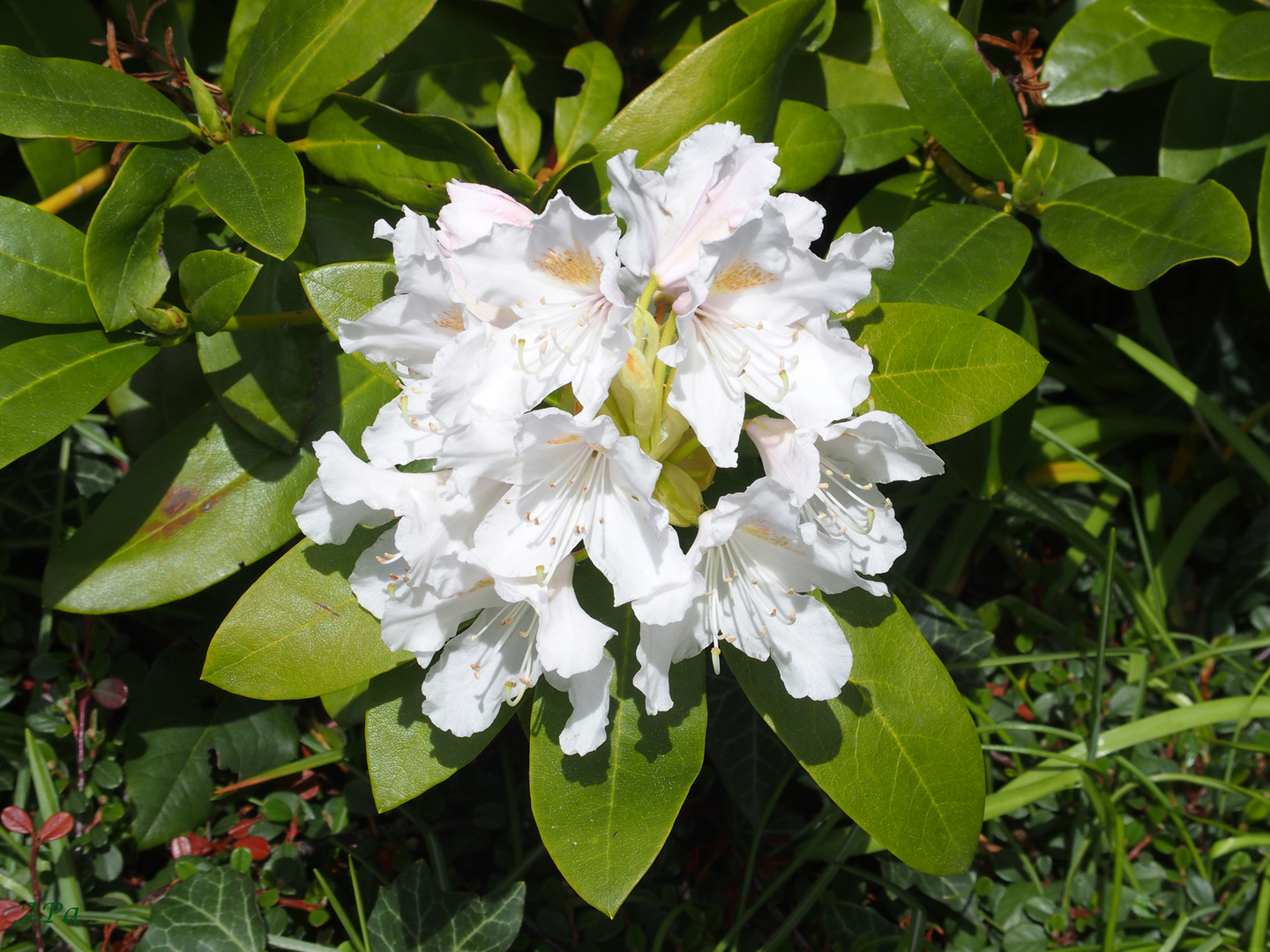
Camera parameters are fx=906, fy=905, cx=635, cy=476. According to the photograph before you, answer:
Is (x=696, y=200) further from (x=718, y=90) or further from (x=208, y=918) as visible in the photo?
(x=208, y=918)

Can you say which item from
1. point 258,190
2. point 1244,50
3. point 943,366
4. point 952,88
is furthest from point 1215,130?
point 258,190

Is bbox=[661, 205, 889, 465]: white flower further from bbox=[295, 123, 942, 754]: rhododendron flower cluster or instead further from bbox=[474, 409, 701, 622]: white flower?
bbox=[474, 409, 701, 622]: white flower

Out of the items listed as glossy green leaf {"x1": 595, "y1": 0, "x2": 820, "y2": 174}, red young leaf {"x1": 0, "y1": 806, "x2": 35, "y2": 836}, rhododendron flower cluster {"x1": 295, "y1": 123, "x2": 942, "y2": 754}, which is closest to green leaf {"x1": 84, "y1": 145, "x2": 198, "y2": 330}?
rhododendron flower cluster {"x1": 295, "y1": 123, "x2": 942, "y2": 754}

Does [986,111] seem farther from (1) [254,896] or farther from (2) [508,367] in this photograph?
(1) [254,896]

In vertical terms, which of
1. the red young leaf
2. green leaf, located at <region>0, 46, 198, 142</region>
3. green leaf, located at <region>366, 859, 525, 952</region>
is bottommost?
green leaf, located at <region>366, 859, 525, 952</region>

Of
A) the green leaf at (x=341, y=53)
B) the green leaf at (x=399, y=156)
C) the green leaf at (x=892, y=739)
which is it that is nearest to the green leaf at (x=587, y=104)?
the green leaf at (x=399, y=156)

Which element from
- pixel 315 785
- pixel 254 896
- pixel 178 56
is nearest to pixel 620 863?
pixel 254 896
